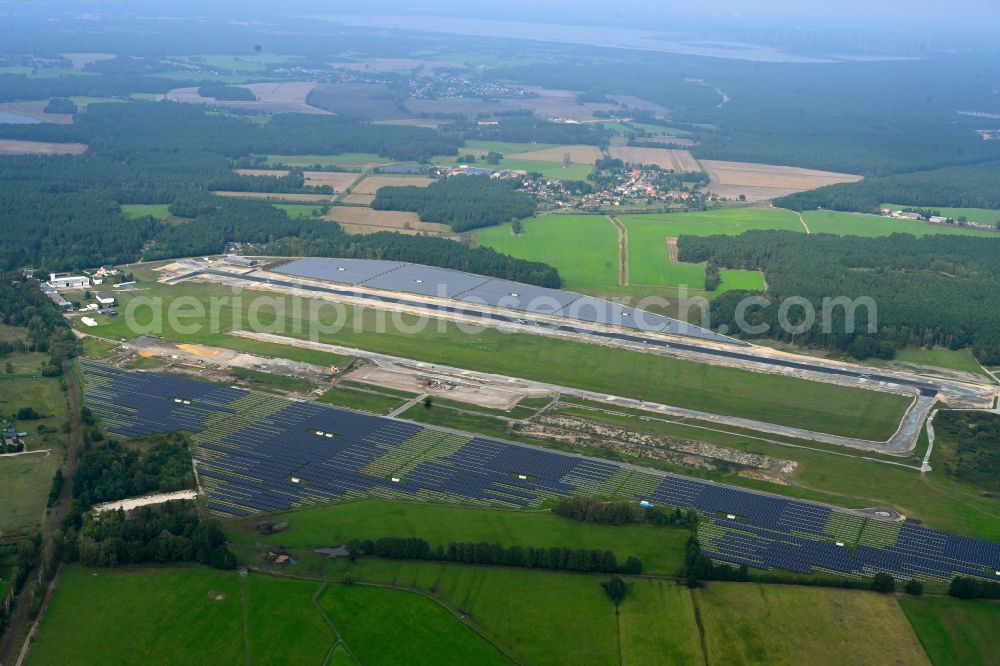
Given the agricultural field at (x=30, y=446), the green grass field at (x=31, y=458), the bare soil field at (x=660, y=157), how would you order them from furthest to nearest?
the bare soil field at (x=660, y=157)
the agricultural field at (x=30, y=446)
the green grass field at (x=31, y=458)

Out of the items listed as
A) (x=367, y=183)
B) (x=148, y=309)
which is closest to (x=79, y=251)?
(x=148, y=309)

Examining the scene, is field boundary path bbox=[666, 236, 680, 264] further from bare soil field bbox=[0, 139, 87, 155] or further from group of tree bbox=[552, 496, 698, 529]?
bare soil field bbox=[0, 139, 87, 155]

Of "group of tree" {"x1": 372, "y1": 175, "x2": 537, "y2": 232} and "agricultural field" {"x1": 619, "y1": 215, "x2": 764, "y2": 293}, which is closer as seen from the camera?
"agricultural field" {"x1": 619, "y1": 215, "x2": 764, "y2": 293}

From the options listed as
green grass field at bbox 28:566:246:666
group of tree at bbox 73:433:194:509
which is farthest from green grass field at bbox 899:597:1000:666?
group of tree at bbox 73:433:194:509

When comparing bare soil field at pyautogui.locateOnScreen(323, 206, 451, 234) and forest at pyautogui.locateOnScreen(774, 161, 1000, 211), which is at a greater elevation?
forest at pyautogui.locateOnScreen(774, 161, 1000, 211)

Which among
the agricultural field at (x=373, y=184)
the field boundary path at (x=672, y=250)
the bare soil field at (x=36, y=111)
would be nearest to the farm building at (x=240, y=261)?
the agricultural field at (x=373, y=184)

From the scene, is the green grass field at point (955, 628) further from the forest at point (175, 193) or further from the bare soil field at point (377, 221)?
the bare soil field at point (377, 221)
